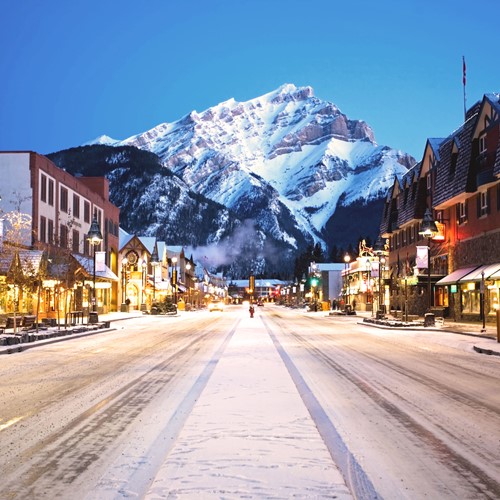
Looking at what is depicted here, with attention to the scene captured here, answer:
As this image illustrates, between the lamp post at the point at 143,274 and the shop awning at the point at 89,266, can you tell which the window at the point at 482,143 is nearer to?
the shop awning at the point at 89,266

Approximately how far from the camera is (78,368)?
1753 cm

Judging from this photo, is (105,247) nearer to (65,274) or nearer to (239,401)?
(65,274)

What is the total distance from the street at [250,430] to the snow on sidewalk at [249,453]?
0.7 inches

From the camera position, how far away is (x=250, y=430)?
28.7ft

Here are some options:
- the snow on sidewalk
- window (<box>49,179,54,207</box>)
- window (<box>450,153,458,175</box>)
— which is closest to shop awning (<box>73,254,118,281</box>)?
window (<box>49,179,54,207</box>)

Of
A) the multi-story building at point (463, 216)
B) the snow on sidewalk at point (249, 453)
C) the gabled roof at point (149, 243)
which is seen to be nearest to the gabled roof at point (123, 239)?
the gabled roof at point (149, 243)

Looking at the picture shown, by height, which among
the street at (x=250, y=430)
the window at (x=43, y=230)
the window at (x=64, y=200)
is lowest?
the street at (x=250, y=430)

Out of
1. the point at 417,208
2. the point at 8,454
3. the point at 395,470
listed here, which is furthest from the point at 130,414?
the point at 417,208

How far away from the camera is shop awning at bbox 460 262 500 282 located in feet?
129

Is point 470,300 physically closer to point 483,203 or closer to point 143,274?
point 483,203

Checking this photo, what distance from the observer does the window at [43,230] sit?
5212 centimetres

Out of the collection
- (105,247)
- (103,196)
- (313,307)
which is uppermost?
(103,196)

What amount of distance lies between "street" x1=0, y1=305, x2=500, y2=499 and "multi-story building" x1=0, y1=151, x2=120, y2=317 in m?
26.1

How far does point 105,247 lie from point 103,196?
19.5 feet
